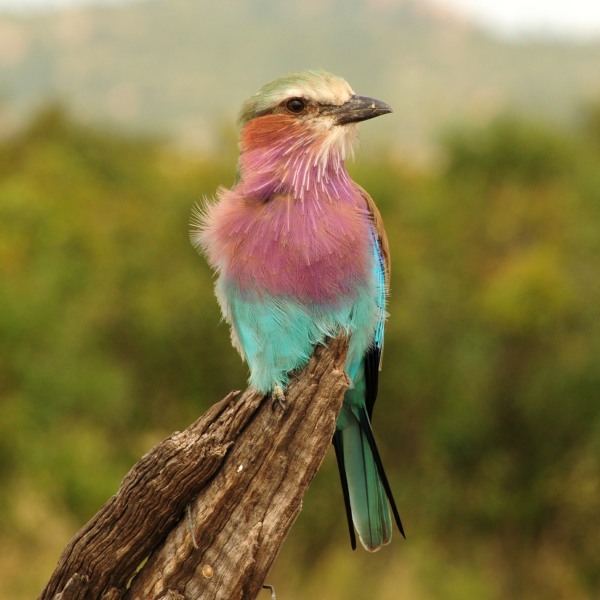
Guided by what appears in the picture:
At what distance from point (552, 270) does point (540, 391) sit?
1.84 metres

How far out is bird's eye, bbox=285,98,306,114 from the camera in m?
3.29

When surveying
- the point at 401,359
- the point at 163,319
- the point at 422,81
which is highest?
the point at 163,319

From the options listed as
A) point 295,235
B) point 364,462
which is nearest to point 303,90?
point 295,235

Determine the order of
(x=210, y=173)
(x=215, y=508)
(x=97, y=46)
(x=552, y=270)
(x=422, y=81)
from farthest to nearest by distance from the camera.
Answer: (x=97, y=46)
(x=422, y=81)
(x=210, y=173)
(x=552, y=270)
(x=215, y=508)

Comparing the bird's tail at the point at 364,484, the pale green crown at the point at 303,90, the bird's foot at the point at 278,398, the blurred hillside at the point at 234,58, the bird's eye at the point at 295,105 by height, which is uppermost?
the pale green crown at the point at 303,90

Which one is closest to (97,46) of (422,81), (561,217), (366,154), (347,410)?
(422,81)

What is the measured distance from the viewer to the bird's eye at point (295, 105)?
3287mm

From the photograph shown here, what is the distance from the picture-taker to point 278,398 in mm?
3107

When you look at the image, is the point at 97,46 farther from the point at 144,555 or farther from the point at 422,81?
the point at 144,555

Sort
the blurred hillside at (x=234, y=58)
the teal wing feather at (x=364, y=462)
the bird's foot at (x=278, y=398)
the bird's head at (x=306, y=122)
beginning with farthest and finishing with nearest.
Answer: the blurred hillside at (x=234, y=58) → the teal wing feather at (x=364, y=462) → the bird's head at (x=306, y=122) → the bird's foot at (x=278, y=398)

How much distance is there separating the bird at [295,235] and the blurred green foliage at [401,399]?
6630 millimetres

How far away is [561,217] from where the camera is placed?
17.1 meters

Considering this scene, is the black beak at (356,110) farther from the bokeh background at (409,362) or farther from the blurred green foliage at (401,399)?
the blurred green foliage at (401,399)

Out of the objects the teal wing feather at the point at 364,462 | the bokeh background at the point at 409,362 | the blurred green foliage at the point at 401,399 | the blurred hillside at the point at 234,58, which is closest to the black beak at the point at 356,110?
the teal wing feather at the point at 364,462
